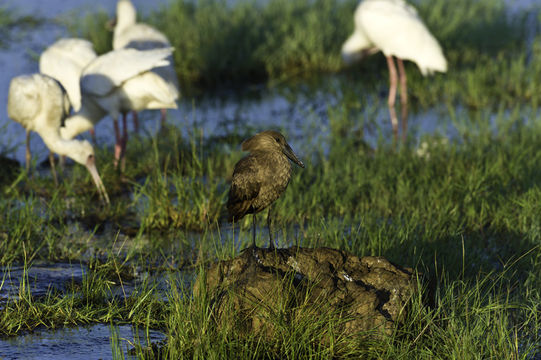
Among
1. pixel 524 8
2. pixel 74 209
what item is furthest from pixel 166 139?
pixel 524 8

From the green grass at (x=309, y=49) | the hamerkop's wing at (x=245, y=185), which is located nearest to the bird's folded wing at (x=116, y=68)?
the green grass at (x=309, y=49)

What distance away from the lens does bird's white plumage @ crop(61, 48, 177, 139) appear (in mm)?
8078

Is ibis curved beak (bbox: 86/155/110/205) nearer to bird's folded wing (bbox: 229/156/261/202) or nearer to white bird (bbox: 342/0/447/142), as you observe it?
bird's folded wing (bbox: 229/156/261/202)

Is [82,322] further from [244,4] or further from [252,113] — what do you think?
[244,4]

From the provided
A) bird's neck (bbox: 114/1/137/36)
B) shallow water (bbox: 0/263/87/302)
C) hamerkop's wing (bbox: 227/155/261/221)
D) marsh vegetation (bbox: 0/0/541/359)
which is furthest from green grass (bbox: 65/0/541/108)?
hamerkop's wing (bbox: 227/155/261/221)

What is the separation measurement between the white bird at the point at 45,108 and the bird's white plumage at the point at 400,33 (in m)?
4.40

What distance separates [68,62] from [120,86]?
1075mm

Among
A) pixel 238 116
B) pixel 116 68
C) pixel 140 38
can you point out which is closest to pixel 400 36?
pixel 238 116

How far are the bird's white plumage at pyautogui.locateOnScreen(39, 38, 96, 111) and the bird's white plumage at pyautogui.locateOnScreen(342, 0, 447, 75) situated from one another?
12.1 ft

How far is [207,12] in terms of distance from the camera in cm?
1337

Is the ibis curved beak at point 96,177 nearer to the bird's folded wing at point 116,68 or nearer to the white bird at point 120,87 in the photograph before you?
the white bird at point 120,87

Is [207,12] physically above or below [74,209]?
above

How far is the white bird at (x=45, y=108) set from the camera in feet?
24.9

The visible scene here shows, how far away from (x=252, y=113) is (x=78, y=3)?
23.9 ft
